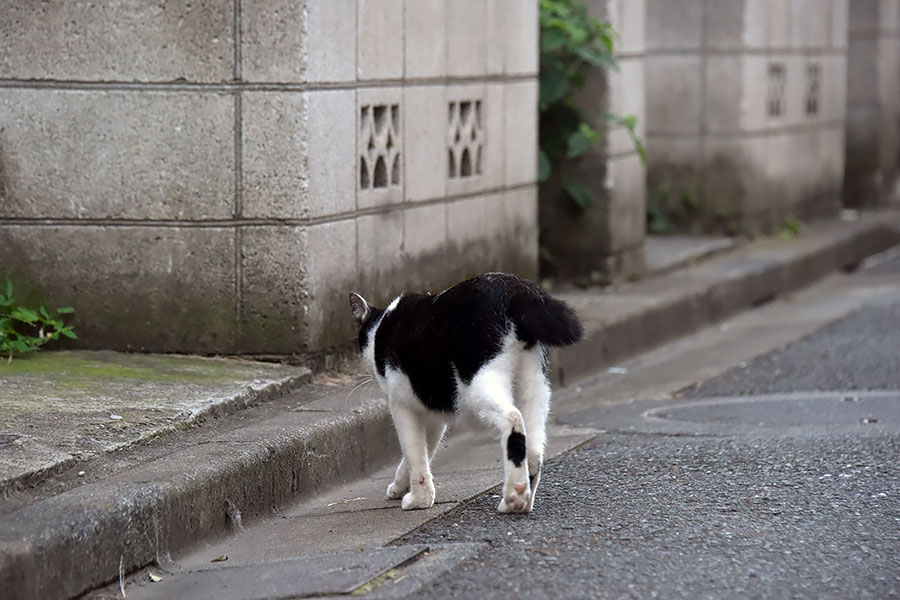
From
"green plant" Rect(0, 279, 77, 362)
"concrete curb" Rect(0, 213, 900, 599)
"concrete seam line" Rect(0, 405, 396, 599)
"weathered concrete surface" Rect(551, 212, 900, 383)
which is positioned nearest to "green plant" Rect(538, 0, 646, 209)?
"weathered concrete surface" Rect(551, 212, 900, 383)

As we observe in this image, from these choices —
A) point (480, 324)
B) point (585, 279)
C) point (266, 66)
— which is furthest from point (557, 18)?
point (480, 324)

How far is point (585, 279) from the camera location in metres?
8.88

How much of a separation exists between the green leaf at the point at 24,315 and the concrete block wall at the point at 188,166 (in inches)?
4.8

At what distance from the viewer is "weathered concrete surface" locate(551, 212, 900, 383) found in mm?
7426

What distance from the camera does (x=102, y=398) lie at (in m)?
4.96

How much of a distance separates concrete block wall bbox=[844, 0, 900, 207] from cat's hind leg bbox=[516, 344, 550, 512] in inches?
425

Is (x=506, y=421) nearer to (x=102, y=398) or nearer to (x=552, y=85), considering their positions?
(x=102, y=398)

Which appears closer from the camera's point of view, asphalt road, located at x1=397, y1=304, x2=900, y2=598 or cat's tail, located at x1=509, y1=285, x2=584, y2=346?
asphalt road, located at x1=397, y1=304, x2=900, y2=598

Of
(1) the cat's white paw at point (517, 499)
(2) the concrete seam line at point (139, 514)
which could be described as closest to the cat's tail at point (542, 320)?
(1) the cat's white paw at point (517, 499)

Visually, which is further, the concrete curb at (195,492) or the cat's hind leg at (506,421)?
the cat's hind leg at (506,421)

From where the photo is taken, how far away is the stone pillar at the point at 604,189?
8812mm

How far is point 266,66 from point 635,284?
3.97 meters

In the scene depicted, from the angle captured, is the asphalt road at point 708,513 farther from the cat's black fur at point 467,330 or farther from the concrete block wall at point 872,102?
the concrete block wall at point 872,102

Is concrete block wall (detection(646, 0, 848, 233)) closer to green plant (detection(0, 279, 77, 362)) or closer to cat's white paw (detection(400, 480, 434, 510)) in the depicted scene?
green plant (detection(0, 279, 77, 362))
